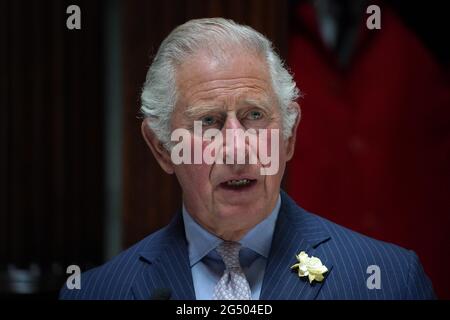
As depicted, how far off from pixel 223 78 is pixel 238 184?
17cm

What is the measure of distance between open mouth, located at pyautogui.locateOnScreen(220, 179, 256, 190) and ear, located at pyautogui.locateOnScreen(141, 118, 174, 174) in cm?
15

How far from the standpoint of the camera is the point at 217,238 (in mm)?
1211

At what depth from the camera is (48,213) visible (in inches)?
76.0

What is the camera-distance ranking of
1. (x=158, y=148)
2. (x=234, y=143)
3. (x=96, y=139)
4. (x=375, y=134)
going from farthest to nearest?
(x=375, y=134), (x=96, y=139), (x=158, y=148), (x=234, y=143)

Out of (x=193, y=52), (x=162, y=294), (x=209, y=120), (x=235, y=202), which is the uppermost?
(x=193, y=52)

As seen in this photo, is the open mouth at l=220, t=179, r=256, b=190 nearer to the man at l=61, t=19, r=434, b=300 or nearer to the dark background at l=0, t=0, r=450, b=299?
the man at l=61, t=19, r=434, b=300

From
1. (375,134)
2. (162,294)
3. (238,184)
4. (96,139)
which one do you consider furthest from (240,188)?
(375,134)

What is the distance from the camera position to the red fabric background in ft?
5.78

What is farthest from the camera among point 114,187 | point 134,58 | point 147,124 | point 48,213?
point 48,213

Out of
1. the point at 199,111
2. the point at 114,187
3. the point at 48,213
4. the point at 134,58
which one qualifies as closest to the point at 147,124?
the point at 199,111

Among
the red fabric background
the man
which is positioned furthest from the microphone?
the red fabric background

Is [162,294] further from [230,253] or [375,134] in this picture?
[375,134]

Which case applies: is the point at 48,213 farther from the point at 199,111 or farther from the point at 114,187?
the point at 199,111

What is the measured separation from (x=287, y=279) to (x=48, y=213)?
970 millimetres
